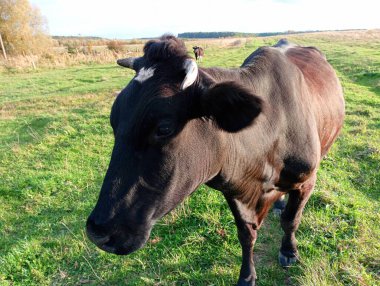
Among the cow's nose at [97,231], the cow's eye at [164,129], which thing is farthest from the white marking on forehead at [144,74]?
the cow's nose at [97,231]

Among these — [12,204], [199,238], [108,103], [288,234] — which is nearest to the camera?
[288,234]

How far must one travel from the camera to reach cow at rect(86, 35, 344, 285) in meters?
2.02

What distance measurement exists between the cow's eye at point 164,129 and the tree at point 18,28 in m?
34.8

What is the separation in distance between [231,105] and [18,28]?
3673cm

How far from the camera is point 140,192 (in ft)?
6.84

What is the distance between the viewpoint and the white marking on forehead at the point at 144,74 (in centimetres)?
213

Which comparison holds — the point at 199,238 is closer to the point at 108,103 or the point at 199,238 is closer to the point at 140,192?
the point at 140,192

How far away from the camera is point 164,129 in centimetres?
201

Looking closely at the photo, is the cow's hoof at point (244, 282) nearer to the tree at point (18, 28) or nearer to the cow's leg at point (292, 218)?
the cow's leg at point (292, 218)

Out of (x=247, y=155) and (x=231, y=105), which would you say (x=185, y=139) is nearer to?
(x=231, y=105)

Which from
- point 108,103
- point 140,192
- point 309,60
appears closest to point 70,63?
point 108,103

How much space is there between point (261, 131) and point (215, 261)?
1.65 m

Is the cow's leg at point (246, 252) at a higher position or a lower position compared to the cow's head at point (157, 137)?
→ lower

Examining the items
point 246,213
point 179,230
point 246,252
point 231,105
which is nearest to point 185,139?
point 231,105
